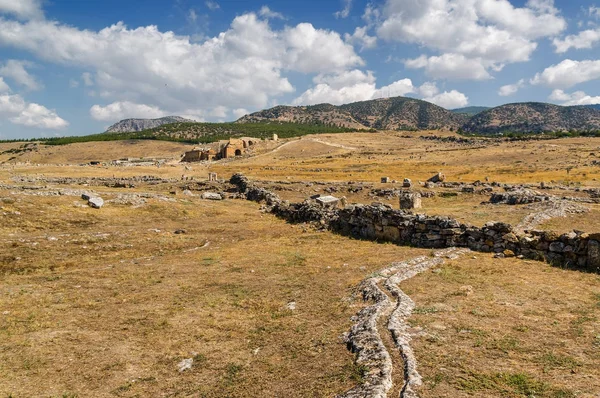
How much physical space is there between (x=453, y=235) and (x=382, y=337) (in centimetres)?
1089

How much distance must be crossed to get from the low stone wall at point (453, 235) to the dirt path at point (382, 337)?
4775 mm

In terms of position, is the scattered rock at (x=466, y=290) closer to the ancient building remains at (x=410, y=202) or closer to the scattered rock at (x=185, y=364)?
the scattered rock at (x=185, y=364)

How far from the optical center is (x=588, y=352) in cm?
734

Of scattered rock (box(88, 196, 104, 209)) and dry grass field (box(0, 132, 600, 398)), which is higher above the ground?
scattered rock (box(88, 196, 104, 209))

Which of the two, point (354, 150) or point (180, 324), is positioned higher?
point (354, 150)

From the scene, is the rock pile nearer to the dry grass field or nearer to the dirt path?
the dry grass field

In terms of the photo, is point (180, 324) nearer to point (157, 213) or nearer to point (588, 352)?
point (588, 352)

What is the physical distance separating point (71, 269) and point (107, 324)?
7154 mm

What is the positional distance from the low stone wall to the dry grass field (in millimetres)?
923

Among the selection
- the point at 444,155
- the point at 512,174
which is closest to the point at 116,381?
the point at 512,174

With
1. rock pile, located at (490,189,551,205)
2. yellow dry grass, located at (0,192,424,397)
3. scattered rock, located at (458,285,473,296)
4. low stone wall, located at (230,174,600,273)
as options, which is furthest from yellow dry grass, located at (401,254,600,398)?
rock pile, located at (490,189,551,205)

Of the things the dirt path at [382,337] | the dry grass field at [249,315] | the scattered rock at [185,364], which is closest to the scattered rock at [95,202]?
the dry grass field at [249,315]

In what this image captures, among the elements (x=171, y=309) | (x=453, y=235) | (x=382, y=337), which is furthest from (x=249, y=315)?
(x=453, y=235)

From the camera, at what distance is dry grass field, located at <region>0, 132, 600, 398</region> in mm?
7305
